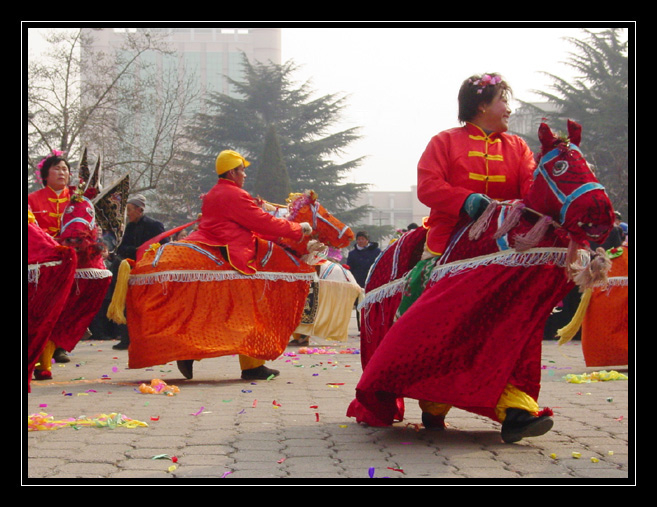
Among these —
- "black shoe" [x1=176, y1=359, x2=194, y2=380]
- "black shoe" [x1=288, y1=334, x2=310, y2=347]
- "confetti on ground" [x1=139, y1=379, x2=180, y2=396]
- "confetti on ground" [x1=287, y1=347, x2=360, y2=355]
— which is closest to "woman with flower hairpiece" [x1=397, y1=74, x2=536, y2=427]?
"confetti on ground" [x1=139, y1=379, x2=180, y2=396]

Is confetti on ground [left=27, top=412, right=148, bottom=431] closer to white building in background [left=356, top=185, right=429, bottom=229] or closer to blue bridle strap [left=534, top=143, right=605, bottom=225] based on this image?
blue bridle strap [left=534, top=143, right=605, bottom=225]

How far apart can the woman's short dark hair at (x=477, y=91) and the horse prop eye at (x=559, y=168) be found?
2.63ft

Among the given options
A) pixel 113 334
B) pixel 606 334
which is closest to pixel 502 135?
pixel 606 334

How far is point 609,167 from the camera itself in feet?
113

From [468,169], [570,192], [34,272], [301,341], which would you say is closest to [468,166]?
[468,169]

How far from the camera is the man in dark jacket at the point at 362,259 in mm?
16516

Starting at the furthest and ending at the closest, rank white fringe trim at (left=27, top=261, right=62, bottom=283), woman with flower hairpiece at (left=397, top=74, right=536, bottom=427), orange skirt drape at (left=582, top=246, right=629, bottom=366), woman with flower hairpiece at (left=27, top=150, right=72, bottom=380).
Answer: orange skirt drape at (left=582, top=246, right=629, bottom=366), woman with flower hairpiece at (left=27, top=150, right=72, bottom=380), white fringe trim at (left=27, top=261, right=62, bottom=283), woman with flower hairpiece at (left=397, top=74, right=536, bottom=427)

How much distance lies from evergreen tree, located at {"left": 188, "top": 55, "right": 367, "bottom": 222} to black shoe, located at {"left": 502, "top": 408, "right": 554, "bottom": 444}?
1685 inches

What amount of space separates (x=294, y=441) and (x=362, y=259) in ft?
39.9

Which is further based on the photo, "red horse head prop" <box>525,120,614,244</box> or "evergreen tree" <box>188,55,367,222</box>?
"evergreen tree" <box>188,55,367,222</box>

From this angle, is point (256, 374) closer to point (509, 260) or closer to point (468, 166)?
point (468, 166)

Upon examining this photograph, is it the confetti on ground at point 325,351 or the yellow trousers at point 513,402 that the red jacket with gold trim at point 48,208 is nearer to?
the confetti on ground at point 325,351

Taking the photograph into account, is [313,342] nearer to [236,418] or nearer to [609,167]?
[236,418]

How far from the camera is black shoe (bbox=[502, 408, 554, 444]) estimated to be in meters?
4.46
